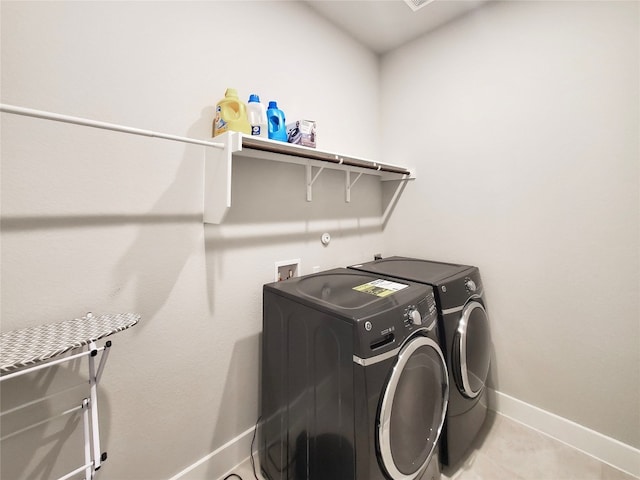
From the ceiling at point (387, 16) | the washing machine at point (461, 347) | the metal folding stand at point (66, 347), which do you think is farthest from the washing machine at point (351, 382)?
the ceiling at point (387, 16)

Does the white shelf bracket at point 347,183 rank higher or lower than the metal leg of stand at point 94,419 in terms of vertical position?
higher

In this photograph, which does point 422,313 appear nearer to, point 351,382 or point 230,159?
point 351,382

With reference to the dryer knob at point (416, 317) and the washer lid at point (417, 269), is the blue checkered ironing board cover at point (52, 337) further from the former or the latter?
the washer lid at point (417, 269)

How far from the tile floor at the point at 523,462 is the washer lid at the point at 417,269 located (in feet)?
3.34

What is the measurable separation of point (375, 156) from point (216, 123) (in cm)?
147

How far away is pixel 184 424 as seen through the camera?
1316 millimetres

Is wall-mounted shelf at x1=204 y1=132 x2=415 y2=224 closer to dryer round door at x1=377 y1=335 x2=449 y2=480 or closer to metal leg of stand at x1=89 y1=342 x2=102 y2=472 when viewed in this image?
metal leg of stand at x1=89 y1=342 x2=102 y2=472

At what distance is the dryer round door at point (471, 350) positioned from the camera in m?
1.39

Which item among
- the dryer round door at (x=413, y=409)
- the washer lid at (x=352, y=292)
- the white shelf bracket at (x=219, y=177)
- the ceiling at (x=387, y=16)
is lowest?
the dryer round door at (x=413, y=409)

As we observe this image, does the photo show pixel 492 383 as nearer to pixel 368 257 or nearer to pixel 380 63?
pixel 368 257

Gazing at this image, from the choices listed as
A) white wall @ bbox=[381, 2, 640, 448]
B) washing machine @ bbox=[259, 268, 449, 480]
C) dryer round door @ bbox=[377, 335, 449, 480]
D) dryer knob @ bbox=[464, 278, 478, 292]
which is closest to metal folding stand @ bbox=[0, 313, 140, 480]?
washing machine @ bbox=[259, 268, 449, 480]

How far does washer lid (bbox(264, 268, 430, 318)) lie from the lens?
108 cm

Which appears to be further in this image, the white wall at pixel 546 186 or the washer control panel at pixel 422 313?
the white wall at pixel 546 186

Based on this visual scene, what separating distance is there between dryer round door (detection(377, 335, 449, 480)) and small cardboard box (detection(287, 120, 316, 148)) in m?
1.12
